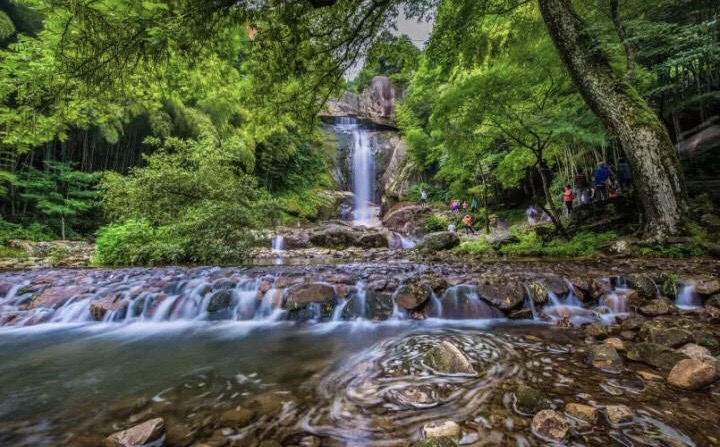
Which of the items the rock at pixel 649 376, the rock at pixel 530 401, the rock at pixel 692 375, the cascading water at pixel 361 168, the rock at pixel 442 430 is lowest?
the rock at pixel 442 430

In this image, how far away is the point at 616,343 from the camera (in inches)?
93.8

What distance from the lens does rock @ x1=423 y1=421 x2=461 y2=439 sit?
1396mm

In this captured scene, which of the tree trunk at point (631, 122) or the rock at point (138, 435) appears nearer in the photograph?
the rock at point (138, 435)

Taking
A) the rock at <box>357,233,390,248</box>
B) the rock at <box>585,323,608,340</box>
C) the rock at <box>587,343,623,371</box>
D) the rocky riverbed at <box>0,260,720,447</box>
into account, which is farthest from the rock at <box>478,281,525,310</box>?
the rock at <box>357,233,390,248</box>

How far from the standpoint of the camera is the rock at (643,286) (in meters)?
3.71

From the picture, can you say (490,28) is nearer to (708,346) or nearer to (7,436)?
(708,346)

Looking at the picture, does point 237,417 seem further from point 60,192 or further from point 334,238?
point 60,192

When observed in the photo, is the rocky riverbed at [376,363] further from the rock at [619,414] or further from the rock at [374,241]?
the rock at [374,241]

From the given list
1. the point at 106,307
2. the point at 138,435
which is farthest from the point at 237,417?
the point at 106,307

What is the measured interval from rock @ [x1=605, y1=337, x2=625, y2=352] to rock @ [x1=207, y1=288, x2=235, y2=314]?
4.53 m

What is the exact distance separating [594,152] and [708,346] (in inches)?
610

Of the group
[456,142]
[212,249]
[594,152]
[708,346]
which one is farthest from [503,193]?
[708,346]

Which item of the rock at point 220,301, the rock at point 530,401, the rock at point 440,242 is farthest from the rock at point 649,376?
the rock at point 440,242

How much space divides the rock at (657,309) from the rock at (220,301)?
17.3 ft
